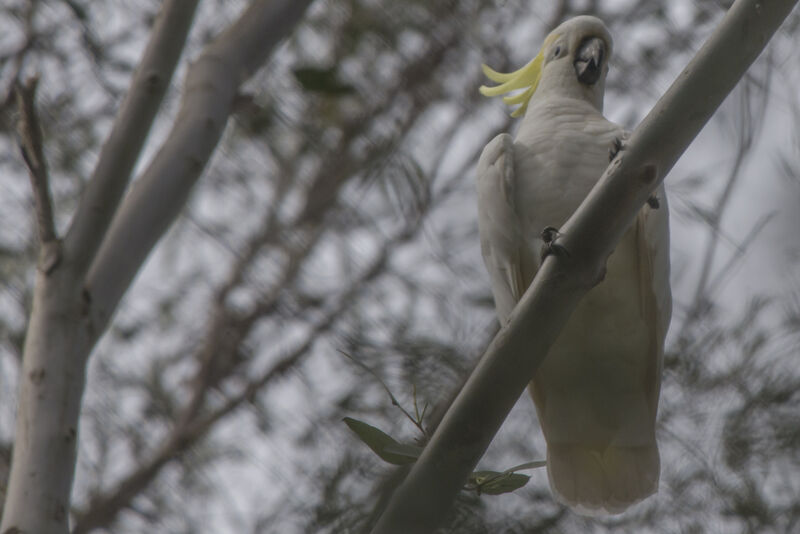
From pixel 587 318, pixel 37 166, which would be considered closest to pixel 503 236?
pixel 587 318

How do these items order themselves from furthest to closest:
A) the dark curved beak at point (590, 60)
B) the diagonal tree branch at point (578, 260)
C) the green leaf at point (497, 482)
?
the dark curved beak at point (590, 60), the green leaf at point (497, 482), the diagonal tree branch at point (578, 260)

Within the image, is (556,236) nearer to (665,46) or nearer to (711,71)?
(711,71)

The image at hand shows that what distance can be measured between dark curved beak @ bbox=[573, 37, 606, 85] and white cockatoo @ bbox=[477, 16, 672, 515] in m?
0.24

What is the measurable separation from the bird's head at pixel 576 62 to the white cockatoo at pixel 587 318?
0.77 ft

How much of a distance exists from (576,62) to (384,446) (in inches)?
45.7

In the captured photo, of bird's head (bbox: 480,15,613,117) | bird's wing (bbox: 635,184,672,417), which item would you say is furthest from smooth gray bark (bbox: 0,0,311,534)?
bird's wing (bbox: 635,184,672,417)

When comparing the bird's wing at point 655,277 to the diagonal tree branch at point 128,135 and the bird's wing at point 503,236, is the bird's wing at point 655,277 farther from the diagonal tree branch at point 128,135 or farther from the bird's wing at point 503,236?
the diagonal tree branch at point 128,135

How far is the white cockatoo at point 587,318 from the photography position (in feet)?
5.87

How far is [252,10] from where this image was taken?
1.85 metres

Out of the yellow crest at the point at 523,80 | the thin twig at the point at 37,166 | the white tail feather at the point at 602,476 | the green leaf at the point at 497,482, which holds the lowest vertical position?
the green leaf at the point at 497,482

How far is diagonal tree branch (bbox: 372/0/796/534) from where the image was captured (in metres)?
1.14

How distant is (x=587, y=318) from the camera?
1.81 metres

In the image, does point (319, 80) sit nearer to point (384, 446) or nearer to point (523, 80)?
point (523, 80)

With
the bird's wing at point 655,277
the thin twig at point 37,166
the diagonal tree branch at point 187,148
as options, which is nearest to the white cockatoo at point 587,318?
the bird's wing at point 655,277
